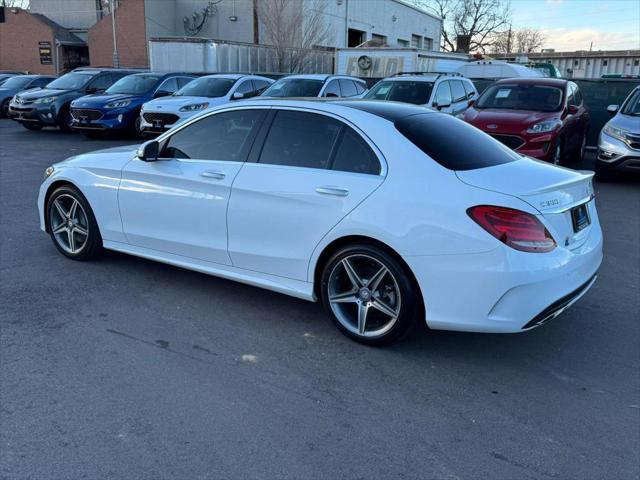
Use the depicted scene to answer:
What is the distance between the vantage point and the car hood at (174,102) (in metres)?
14.1

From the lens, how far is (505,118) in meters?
10.5

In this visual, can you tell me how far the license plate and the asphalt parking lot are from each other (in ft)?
2.85

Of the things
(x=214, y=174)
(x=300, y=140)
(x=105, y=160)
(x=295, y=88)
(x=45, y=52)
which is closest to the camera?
(x=300, y=140)

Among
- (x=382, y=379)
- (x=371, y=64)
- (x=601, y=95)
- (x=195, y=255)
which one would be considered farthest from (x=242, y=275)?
(x=371, y=64)

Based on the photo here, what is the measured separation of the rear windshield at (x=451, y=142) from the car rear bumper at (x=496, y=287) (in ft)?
2.31

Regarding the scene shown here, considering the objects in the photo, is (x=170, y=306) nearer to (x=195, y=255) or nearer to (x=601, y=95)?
(x=195, y=255)

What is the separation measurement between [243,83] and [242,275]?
12139 mm

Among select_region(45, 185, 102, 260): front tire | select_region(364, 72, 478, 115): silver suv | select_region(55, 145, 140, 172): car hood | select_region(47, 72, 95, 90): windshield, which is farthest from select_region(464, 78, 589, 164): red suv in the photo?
select_region(47, 72, 95, 90): windshield

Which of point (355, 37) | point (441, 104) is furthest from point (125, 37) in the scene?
point (441, 104)

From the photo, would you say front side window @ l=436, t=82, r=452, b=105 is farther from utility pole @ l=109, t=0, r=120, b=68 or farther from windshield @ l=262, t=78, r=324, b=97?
utility pole @ l=109, t=0, r=120, b=68

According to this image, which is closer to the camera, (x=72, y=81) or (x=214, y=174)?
(x=214, y=174)

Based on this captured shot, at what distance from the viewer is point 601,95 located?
14.7m

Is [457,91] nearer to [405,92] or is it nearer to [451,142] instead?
[405,92]

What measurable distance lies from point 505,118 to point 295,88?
632 cm
